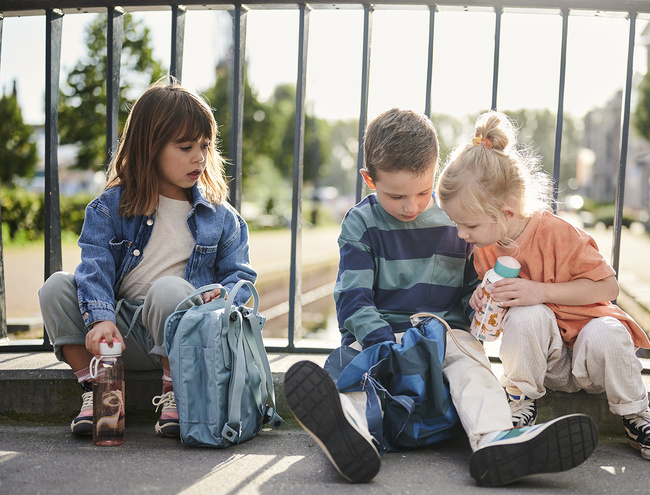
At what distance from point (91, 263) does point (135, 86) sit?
1500cm

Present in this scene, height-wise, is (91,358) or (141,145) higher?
(141,145)

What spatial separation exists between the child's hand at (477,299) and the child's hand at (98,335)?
3.74 ft

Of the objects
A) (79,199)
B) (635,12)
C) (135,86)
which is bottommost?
A: (79,199)

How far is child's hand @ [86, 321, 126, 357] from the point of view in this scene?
2.03 m

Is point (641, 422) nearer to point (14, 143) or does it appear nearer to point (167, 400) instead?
point (167, 400)

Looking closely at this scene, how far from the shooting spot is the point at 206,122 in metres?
2.35

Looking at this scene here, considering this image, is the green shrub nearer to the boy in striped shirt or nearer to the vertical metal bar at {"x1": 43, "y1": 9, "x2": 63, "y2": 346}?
the vertical metal bar at {"x1": 43, "y1": 9, "x2": 63, "y2": 346}

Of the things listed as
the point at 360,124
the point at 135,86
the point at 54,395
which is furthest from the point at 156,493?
the point at 135,86

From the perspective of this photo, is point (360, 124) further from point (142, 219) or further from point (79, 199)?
point (79, 199)

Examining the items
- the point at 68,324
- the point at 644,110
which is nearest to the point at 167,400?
the point at 68,324

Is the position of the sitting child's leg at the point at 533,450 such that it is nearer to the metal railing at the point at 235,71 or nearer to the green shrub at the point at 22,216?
the metal railing at the point at 235,71

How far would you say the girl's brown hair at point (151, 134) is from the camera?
2.31m

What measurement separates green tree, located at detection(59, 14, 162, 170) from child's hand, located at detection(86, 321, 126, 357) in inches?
541

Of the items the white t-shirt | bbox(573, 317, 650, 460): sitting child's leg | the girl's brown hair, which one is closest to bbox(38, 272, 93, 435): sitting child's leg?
the white t-shirt
